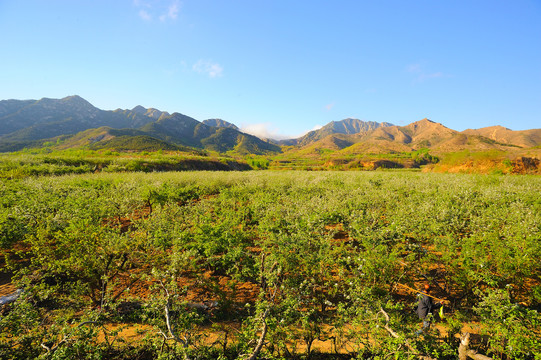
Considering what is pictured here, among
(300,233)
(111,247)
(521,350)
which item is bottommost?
(521,350)

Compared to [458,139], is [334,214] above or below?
below

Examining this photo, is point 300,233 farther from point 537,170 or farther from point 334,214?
point 537,170

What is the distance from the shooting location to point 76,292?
643 cm

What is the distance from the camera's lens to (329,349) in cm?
614

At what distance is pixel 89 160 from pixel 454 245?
67117mm

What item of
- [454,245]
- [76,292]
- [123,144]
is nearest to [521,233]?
[454,245]

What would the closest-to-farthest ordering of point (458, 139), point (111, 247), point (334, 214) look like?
point (111, 247)
point (334, 214)
point (458, 139)

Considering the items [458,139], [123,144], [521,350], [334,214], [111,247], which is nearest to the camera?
[521,350]

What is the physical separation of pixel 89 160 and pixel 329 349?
64598 mm

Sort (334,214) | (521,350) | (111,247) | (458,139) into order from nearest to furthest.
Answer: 1. (521,350)
2. (111,247)
3. (334,214)
4. (458,139)

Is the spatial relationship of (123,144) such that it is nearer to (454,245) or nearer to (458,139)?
(454,245)

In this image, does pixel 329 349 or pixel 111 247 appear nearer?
pixel 329 349

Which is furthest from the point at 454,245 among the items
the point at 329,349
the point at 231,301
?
the point at 231,301

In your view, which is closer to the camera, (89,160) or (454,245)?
(454,245)
